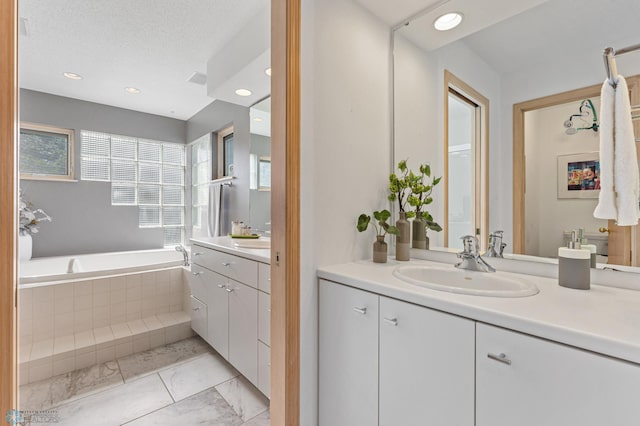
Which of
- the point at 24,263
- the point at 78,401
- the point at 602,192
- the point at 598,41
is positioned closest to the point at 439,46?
the point at 598,41

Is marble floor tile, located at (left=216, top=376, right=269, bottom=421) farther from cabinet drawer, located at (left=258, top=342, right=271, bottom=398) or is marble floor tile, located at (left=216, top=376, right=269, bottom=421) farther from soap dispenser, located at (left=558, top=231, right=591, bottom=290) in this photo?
soap dispenser, located at (left=558, top=231, right=591, bottom=290)

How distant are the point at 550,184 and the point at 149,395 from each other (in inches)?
92.2

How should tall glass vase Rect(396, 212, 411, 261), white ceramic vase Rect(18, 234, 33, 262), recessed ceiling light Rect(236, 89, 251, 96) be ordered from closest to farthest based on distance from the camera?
tall glass vase Rect(396, 212, 411, 261) → recessed ceiling light Rect(236, 89, 251, 96) → white ceramic vase Rect(18, 234, 33, 262)

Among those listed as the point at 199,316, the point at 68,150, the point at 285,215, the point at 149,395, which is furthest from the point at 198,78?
the point at 149,395

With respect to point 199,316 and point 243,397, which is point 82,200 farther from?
point 243,397

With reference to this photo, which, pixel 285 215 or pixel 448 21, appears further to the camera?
pixel 448 21

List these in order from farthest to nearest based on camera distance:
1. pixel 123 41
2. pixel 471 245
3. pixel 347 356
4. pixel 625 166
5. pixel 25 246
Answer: pixel 25 246 → pixel 123 41 → pixel 471 245 → pixel 347 356 → pixel 625 166

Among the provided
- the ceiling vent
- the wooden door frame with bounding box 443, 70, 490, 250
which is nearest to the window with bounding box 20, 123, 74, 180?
the ceiling vent

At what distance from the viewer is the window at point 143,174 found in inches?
150

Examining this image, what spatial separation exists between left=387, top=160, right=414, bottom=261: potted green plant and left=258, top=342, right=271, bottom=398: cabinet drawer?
34.8 inches

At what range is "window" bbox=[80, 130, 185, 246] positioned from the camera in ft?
12.5

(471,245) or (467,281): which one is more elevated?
(471,245)

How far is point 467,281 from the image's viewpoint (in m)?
1.22

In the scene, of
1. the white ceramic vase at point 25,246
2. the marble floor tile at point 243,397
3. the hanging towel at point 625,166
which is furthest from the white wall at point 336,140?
the white ceramic vase at point 25,246
